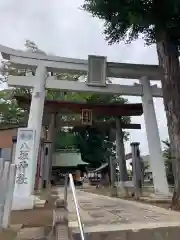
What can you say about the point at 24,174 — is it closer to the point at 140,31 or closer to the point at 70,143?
the point at 140,31

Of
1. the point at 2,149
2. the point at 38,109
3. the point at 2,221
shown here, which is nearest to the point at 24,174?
the point at 38,109

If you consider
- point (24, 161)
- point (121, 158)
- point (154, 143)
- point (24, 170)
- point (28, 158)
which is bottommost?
point (24, 170)

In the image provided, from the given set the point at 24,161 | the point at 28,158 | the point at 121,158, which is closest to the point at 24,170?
the point at 24,161

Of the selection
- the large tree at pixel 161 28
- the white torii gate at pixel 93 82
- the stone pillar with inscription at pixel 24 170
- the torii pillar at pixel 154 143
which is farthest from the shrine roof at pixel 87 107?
the large tree at pixel 161 28

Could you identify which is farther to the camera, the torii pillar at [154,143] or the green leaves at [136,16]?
the torii pillar at [154,143]

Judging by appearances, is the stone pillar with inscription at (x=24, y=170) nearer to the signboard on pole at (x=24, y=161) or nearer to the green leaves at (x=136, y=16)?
the signboard on pole at (x=24, y=161)

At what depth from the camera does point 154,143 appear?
10906mm

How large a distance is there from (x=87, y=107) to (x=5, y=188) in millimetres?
9066

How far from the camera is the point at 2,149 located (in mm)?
21859

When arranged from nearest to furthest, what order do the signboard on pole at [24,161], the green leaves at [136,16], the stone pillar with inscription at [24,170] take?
the green leaves at [136,16], the stone pillar with inscription at [24,170], the signboard on pole at [24,161]

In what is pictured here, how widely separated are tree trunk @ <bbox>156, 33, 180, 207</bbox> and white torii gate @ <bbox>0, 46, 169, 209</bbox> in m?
1.89

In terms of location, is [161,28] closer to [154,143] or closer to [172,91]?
[172,91]

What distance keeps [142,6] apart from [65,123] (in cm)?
941

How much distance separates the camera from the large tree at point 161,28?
26.0ft
